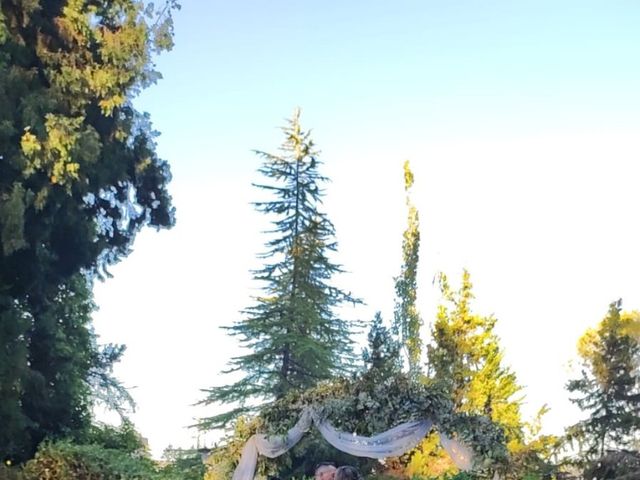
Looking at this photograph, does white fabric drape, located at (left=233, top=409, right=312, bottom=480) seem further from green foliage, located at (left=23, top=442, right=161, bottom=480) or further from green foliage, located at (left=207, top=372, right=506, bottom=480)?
green foliage, located at (left=23, top=442, right=161, bottom=480)

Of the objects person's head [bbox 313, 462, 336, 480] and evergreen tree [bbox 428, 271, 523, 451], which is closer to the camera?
person's head [bbox 313, 462, 336, 480]

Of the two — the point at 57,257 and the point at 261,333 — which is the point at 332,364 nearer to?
the point at 261,333

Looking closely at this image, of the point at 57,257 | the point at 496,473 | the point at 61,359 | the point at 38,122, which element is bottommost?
the point at 496,473

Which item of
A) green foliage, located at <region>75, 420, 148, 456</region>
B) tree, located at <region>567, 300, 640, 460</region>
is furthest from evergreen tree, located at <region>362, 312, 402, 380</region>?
green foliage, located at <region>75, 420, 148, 456</region>

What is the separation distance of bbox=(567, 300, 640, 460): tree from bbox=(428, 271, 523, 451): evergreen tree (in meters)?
4.78

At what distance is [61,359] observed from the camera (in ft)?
50.3

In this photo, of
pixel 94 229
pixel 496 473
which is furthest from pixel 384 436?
pixel 94 229

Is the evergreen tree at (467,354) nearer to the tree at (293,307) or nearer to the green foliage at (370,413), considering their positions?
the tree at (293,307)

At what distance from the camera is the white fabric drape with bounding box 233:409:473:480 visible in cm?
1016

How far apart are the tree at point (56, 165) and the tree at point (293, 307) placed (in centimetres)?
611

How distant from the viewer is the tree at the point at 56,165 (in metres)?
12.1

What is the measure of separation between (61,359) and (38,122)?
17.5 ft

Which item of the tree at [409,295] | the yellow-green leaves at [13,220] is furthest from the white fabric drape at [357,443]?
the tree at [409,295]

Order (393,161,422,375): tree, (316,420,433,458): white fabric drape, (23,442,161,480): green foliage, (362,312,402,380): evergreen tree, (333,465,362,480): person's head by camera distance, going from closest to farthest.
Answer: (333,465,362,480): person's head → (316,420,433,458): white fabric drape → (23,442,161,480): green foliage → (362,312,402,380): evergreen tree → (393,161,422,375): tree
